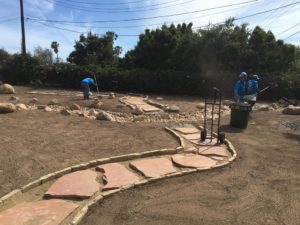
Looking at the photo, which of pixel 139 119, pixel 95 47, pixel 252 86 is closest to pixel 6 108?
pixel 139 119

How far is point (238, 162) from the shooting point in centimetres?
551

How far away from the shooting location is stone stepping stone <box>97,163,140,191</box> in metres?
4.37

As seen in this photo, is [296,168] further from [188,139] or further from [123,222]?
[123,222]

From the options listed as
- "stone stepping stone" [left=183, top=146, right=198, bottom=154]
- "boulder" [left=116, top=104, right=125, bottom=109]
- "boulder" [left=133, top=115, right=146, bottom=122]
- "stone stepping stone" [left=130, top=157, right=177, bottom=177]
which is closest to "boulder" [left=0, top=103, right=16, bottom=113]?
"boulder" [left=116, top=104, right=125, bottom=109]

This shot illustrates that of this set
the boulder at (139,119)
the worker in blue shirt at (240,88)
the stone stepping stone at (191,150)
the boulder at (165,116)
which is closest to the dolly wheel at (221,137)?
the stone stepping stone at (191,150)

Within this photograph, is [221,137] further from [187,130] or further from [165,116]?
[165,116]

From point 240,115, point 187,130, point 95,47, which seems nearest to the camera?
point 187,130

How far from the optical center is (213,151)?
600 cm

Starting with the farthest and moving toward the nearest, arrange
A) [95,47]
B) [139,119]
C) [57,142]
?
[95,47] → [139,119] → [57,142]

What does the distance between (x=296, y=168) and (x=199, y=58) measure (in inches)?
549

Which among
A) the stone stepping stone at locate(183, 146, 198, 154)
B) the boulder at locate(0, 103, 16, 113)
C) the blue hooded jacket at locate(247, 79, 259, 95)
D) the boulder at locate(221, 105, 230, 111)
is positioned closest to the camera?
the stone stepping stone at locate(183, 146, 198, 154)

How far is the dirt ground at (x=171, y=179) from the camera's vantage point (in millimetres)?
3621

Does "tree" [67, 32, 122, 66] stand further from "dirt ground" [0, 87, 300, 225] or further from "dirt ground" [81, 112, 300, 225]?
"dirt ground" [81, 112, 300, 225]

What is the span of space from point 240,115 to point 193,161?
320 centimetres
